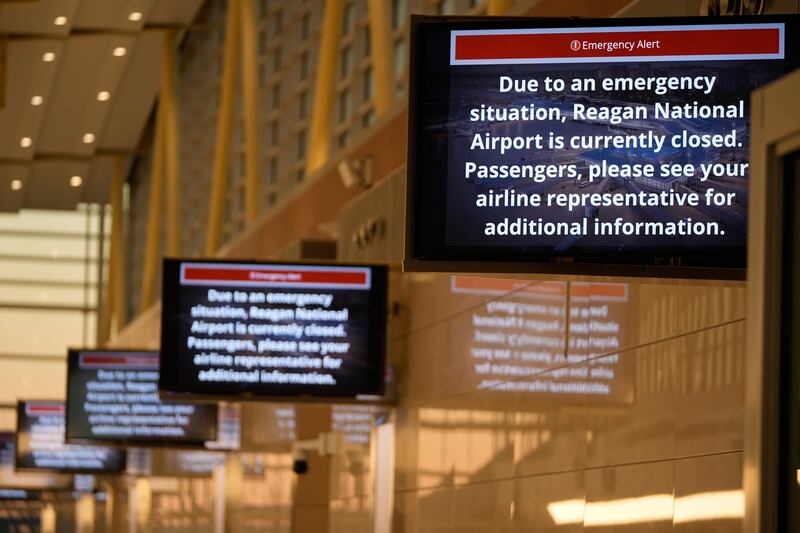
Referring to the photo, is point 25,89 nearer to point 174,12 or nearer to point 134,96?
point 174,12

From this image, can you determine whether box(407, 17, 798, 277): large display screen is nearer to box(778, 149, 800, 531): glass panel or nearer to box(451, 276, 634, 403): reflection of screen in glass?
box(778, 149, 800, 531): glass panel

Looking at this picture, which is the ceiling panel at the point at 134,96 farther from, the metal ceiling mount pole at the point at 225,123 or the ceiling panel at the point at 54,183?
the metal ceiling mount pole at the point at 225,123

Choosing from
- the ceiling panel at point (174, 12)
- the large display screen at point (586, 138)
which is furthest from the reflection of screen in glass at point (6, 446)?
the large display screen at point (586, 138)

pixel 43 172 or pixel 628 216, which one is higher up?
pixel 43 172

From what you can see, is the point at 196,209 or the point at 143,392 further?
the point at 196,209

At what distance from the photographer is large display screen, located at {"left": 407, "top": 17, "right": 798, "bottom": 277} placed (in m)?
6.65

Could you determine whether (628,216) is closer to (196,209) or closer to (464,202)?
(464,202)

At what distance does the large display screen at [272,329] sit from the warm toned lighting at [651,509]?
10.9 ft

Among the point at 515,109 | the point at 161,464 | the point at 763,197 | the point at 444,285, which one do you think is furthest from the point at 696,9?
Result: the point at 161,464

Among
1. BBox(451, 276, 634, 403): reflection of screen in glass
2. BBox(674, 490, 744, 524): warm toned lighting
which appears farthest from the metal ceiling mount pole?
BBox(674, 490, 744, 524): warm toned lighting

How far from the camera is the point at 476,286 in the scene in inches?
508

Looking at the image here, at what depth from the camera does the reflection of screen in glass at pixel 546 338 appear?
31.9 feet

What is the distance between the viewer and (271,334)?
13750 mm

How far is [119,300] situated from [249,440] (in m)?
23.1
